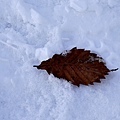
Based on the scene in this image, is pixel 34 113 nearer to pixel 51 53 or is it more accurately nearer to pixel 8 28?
pixel 51 53

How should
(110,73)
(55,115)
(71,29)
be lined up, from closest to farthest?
(55,115)
(110,73)
(71,29)

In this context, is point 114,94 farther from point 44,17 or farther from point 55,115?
point 44,17

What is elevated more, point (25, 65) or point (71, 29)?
point (71, 29)

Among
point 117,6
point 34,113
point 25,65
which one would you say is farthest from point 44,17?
point 34,113

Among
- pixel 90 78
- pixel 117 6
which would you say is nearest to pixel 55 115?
pixel 90 78

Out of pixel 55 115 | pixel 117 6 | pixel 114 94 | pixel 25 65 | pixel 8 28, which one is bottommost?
pixel 55 115

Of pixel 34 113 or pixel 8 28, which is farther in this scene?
pixel 8 28

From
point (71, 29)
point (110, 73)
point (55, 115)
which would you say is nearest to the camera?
point (55, 115)
